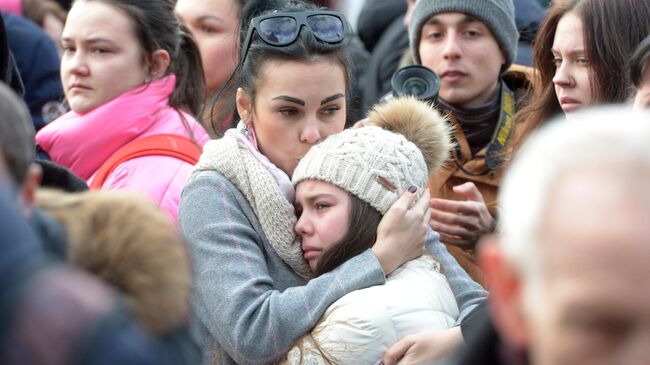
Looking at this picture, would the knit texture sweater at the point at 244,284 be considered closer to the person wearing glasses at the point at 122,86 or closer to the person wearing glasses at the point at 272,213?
the person wearing glasses at the point at 272,213

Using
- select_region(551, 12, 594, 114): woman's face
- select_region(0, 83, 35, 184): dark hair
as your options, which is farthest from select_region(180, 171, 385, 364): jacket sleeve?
select_region(0, 83, 35, 184): dark hair

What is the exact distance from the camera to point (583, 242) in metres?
1.56

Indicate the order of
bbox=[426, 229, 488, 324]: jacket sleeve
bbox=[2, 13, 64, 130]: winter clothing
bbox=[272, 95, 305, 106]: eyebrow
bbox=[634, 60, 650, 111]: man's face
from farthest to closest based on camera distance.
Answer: bbox=[2, 13, 64, 130]: winter clothing, bbox=[272, 95, 305, 106]: eyebrow, bbox=[426, 229, 488, 324]: jacket sleeve, bbox=[634, 60, 650, 111]: man's face

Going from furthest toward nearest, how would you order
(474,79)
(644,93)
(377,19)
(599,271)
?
(377,19) < (474,79) < (644,93) < (599,271)

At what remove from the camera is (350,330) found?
3334 mm

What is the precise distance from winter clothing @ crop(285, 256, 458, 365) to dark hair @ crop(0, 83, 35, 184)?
146 centimetres

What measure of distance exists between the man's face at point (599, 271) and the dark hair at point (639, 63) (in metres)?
2.09

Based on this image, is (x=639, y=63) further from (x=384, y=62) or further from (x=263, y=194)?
(x=384, y=62)

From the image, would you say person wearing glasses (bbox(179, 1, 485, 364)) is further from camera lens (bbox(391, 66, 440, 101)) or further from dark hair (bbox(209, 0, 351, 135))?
camera lens (bbox(391, 66, 440, 101))

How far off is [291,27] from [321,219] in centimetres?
71

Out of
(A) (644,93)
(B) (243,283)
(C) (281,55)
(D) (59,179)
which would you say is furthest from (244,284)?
(A) (644,93)

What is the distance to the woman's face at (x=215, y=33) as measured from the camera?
5633 millimetres

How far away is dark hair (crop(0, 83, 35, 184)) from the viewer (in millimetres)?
2027

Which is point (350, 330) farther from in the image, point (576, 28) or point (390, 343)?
point (576, 28)
